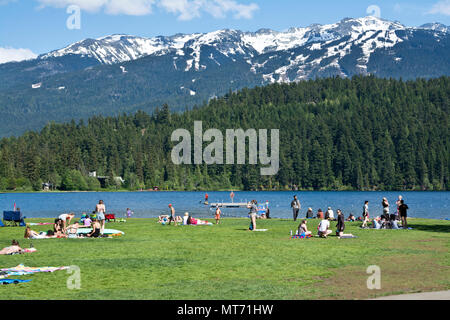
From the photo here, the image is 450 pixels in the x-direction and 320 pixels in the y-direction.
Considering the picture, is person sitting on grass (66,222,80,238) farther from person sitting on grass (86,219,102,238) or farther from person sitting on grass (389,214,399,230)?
person sitting on grass (389,214,399,230)

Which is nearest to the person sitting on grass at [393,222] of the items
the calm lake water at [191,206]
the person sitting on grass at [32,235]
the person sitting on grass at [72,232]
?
the person sitting on grass at [72,232]

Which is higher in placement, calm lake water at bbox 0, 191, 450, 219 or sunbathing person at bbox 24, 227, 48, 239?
sunbathing person at bbox 24, 227, 48, 239

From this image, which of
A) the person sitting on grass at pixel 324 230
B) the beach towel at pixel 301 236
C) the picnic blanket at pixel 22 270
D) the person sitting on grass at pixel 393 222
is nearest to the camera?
the picnic blanket at pixel 22 270

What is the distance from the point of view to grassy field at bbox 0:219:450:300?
20.1 metres

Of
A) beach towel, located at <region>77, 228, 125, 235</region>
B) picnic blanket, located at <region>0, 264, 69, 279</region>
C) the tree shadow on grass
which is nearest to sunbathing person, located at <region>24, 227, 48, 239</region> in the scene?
beach towel, located at <region>77, 228, 125, 235</region>

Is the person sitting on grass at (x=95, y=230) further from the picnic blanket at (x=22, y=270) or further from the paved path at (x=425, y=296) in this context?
the paved path at (x=425, y=296)

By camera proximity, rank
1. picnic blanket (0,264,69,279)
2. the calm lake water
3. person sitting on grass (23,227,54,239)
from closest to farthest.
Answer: picnic blanket (0,264,69,279), person sitting on grass (23,227,54,239), the calm lake water

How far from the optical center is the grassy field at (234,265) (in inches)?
792

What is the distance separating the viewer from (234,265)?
26.3 meters

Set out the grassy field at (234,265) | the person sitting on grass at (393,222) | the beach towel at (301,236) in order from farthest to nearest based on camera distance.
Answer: the person sitting on grass at (393,222) → the beach towel at (301,236) → the grassy field at (234,265)

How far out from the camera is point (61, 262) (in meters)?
27.3

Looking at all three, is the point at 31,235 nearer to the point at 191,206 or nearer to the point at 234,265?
the point at 234,265

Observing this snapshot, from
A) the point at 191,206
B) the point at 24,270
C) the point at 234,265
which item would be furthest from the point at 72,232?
the point at 191,206
